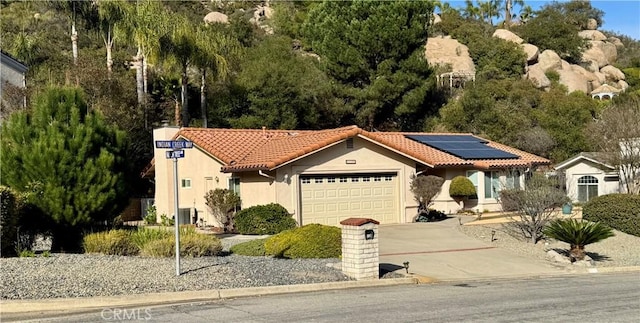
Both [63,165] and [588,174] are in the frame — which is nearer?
[63,165]

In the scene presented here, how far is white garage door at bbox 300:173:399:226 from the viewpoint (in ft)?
77.7

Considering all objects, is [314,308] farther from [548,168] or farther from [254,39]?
[254,39]

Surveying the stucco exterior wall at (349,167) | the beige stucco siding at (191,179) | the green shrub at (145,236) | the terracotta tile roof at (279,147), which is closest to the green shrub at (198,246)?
the green shrub at (145,236)

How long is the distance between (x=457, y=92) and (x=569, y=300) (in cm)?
4532

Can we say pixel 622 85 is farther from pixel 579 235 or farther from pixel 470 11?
pixel 579 235

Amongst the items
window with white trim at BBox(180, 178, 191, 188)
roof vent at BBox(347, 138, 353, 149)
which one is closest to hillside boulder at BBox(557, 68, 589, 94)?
roof vent at BBox(347, 138, 353, 149)

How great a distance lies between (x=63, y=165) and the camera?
15641mm

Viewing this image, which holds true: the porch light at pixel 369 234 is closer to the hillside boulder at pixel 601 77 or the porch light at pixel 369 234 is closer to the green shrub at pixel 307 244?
the green shrub at pixel 307 244

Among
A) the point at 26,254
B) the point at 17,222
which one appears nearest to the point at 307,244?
the point at 26,254

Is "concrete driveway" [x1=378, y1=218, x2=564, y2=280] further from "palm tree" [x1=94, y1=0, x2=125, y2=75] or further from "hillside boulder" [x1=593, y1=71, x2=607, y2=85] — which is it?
"hillside boulder" [x1=593, y1=71, x2=607, y2=85]

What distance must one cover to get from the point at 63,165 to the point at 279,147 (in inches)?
414

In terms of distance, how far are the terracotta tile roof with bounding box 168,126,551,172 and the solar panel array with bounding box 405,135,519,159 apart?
32 centimetres

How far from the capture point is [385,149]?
25484 mm

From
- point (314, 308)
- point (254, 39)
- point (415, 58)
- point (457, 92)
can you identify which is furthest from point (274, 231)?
point (254, 39)
